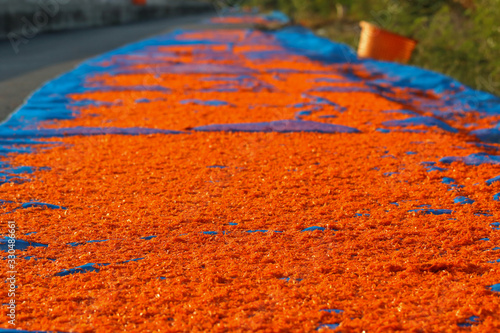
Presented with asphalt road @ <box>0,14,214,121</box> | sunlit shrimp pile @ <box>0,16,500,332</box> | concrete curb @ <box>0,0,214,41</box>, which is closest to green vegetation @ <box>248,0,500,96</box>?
sunlit shrimp pile @ <box>0,16,500,332</box>

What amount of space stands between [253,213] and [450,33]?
7.59 m

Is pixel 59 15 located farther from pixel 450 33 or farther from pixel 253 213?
pixel 253 213

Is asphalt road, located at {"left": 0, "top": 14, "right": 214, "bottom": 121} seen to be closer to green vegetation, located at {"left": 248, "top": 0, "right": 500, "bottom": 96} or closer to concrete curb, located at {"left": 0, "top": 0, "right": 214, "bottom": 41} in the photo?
concrete curb, located at {"left": 0, "top": 0, "right": 214, "bottom": 41}

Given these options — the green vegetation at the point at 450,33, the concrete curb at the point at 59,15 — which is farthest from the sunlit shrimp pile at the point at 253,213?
the concrete curb at the point at 59,15

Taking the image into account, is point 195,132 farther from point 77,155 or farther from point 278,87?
point 278,87

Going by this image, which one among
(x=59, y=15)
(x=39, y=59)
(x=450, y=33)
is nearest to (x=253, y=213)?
(x=39, y=59)

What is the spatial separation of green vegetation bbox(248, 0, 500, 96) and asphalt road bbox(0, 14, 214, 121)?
5176 millimetres

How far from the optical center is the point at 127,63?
870 cm

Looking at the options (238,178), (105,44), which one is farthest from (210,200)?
(105,44)

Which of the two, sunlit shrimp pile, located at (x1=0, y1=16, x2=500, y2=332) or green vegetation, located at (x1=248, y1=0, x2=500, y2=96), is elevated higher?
green vegetation, located at (x1=248, y1=0, x2=500, y2=96)

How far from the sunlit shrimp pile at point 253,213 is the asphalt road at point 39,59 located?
20.8 inches

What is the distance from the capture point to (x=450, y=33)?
9.36 metres

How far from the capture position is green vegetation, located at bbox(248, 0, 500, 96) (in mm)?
7148

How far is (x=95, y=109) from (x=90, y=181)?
221 centimetres
